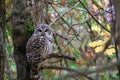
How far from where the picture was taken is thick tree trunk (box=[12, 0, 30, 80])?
249 cm

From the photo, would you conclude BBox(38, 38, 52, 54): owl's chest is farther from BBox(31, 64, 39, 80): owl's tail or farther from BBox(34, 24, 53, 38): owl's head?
BBox(31, 64, 39, 80): owl's tail

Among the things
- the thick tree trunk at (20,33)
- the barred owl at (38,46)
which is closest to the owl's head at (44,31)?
the barred owl at (38,46)

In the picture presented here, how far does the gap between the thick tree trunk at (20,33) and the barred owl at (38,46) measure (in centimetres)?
6

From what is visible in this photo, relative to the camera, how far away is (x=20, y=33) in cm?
248

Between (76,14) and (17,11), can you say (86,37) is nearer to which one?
(76,14)

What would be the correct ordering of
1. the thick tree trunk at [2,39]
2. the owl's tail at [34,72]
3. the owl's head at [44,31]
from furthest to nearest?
the owl's head at [44,31], the thick tree trunk at [2,39], the owl's tail at [34,72]

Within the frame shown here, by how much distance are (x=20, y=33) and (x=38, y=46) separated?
0.32 meters

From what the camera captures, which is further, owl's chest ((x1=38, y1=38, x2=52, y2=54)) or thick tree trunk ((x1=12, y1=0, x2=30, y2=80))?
owl's chest ((x1=38, y1=38, x2=52, y2=54))

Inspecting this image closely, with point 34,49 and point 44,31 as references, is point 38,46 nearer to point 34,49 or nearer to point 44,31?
point 34,49

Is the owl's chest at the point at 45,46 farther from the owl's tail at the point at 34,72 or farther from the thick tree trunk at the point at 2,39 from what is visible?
the thick tree trunk at the point at 2,39

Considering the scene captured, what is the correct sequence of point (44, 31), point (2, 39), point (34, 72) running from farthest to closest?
1. point (44, 31)
2. point (2, 39)
3. point (34, 72)

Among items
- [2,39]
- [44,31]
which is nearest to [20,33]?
[2,39]

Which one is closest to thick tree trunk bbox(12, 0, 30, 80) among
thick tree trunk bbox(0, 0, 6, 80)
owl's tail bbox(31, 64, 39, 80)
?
owl's tail bbox(31, 64, 39, 80)

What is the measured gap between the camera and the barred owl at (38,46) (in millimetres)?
2492
